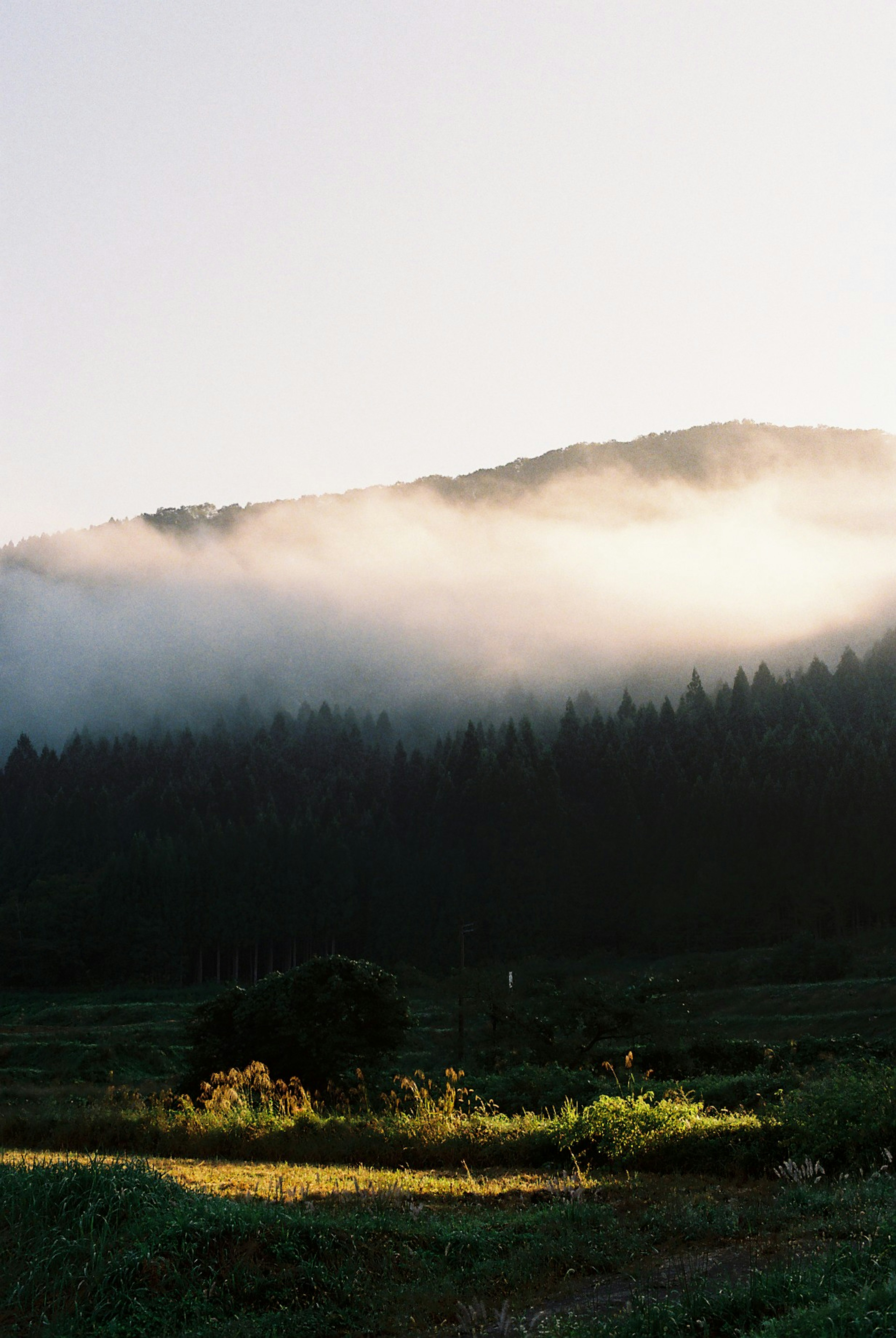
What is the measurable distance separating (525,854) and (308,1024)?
77.1m

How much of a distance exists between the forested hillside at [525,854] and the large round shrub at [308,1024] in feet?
211

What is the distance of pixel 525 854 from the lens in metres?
106

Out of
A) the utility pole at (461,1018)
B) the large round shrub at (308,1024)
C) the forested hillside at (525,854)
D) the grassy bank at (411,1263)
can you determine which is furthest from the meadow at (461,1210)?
the forested hillside at (525,854)

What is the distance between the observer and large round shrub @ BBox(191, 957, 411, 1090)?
29859mm

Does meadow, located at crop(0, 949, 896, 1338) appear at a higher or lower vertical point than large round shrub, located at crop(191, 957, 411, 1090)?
higher

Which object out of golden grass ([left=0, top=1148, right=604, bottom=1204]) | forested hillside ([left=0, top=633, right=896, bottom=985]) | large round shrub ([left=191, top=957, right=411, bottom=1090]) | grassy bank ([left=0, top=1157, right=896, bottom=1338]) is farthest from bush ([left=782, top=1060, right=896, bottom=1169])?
forested hillside ([left=0, top=633, right=896, bottom=985])

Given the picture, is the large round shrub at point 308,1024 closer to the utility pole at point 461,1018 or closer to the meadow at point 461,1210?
the meadow at point 461,1210

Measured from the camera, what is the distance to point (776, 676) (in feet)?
595

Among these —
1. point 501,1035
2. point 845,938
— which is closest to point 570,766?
point 845,938

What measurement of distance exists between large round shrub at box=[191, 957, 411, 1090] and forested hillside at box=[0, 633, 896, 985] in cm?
6433

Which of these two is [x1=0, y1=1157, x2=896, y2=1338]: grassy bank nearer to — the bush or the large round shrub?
the bush

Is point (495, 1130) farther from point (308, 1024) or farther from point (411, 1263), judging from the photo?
point (308, 1024)

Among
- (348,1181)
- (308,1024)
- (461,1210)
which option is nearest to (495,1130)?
(348,1181)

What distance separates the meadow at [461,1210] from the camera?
27.8 feet
